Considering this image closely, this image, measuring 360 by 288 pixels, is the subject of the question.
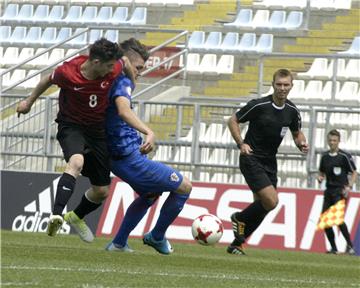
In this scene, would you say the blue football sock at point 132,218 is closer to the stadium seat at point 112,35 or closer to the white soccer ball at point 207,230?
the white soccer ball at point 207,230

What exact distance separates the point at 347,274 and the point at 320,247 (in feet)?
23.3

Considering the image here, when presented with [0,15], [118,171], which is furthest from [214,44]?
[118,171]

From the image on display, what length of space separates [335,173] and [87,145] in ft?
24.9

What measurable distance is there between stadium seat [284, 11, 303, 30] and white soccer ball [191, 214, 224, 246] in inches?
553

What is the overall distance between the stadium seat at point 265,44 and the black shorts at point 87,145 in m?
14.3

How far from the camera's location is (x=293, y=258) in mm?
15305

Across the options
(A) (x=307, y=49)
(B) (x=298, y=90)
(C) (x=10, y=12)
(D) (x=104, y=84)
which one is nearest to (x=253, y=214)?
(D) (x=104, y=84)

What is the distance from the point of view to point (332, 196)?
18625 millimetres

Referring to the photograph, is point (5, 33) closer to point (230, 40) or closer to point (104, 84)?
point (230, 40)

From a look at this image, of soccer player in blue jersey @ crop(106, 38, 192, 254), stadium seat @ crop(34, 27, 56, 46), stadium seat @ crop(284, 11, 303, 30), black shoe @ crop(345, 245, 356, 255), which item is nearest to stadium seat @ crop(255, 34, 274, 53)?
stadium seat @ crop(284, 11, 303, 30)

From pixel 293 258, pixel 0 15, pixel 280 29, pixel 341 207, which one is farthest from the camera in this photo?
pixel 0 15

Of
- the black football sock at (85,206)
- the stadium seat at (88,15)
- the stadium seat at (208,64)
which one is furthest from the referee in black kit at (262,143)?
the stadium seat at (88,15)

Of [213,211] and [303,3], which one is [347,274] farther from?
[303,3]

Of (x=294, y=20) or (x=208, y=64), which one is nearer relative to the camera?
(x=208, y=64)
